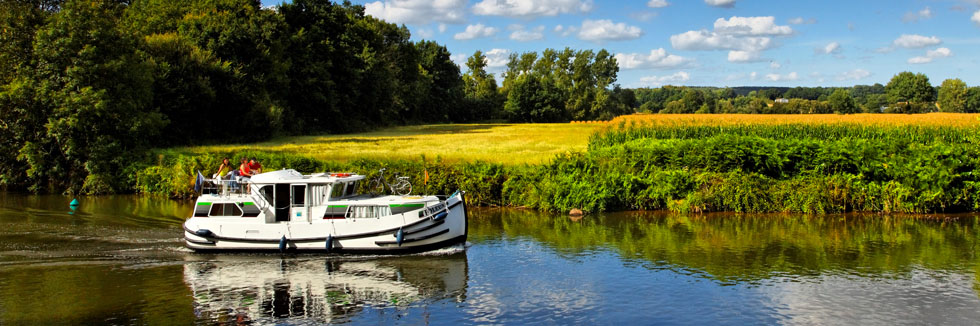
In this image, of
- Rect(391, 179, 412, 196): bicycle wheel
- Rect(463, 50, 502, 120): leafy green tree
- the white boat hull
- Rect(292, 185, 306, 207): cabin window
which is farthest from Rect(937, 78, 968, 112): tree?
Rect(292, 185, 306, 207): cabin window

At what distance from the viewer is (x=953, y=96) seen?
12781cm

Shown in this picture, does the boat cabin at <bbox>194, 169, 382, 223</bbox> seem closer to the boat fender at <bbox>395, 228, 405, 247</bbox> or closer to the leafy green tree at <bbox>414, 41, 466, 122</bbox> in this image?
the boat fender at <bbox>395, 228, 405, 247</bbox>

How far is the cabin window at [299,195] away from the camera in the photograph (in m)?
24.0

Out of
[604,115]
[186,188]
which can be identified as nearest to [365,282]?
[186,188]

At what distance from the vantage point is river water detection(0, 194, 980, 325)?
1738 cm

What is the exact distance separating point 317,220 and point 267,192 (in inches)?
77.1

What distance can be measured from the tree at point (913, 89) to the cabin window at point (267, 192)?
123m

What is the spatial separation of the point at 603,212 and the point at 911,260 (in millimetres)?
13173

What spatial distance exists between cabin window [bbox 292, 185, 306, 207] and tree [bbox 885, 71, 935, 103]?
12276 centimetres

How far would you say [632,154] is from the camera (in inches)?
1387

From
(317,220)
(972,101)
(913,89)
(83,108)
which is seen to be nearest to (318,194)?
(317,220)

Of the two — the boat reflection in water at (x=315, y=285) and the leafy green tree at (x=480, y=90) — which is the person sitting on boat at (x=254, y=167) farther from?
the leafy green tree at (x=480, y=90)

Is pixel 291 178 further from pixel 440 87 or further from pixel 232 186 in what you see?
pixel 440 87

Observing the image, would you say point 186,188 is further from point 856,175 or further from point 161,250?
point 856,175
